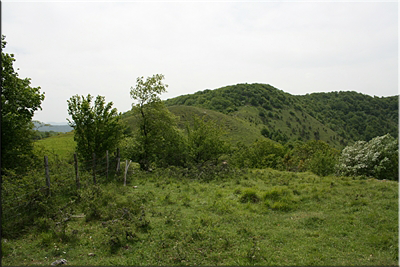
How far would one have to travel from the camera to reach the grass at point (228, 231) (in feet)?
21.3

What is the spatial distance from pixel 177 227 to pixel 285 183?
9994mm

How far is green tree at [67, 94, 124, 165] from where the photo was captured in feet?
50.6

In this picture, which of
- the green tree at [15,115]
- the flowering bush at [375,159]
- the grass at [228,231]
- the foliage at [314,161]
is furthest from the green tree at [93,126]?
the foliage at [314,161]

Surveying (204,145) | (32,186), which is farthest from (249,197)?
(204,145)

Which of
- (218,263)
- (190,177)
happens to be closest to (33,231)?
(218,263)

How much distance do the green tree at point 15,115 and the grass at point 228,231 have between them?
544 centimetres

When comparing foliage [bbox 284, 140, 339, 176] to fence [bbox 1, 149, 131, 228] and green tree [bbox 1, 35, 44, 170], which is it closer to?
fence [bbox 1, 149, 131, 228]

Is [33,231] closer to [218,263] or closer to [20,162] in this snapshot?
[218,263]

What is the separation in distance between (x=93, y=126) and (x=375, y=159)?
69.7 ft

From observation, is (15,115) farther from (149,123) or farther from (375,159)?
(375,159)

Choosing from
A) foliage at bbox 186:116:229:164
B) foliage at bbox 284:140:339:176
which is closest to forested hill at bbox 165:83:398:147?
foliage at bbox 284:140:339:176

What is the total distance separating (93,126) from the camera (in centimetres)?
1580

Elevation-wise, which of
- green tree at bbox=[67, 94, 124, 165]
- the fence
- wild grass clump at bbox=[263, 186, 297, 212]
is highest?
green tree at bbox=[67, 94, 124, 165]

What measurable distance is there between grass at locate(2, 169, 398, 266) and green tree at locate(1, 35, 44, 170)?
544 cm
